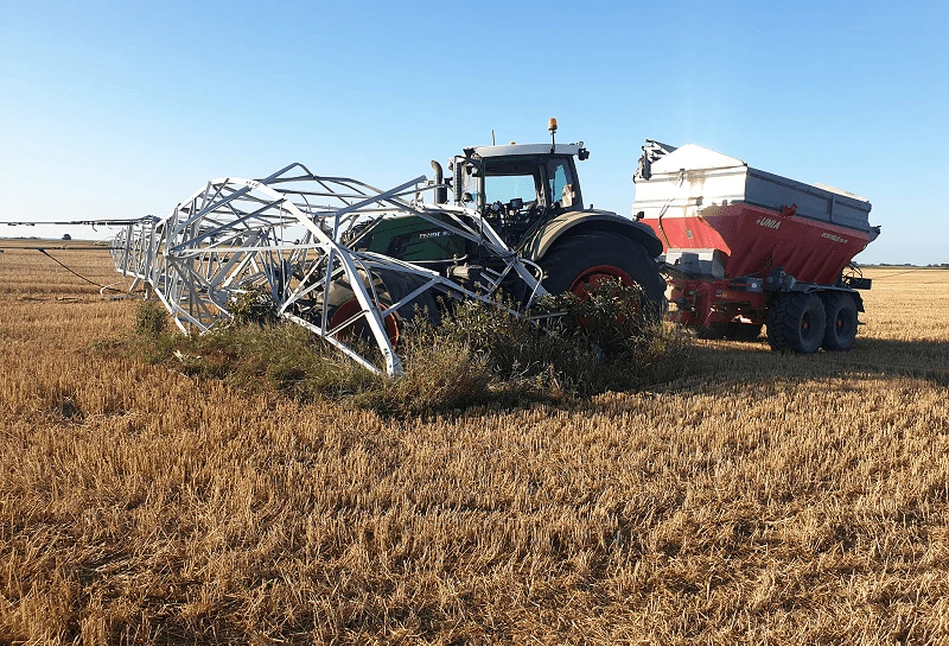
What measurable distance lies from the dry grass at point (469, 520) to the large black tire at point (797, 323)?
335cm

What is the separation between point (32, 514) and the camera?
10.1 feet

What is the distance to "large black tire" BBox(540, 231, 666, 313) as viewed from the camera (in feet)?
21.3

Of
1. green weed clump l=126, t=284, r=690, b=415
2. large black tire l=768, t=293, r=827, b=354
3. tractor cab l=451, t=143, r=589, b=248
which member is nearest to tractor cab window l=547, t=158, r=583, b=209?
tractor cab l=451, t=143, r=589, b=248

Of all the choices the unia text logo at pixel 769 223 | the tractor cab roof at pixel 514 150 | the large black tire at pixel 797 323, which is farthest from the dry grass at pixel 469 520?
the unia text logo at pixel 769 223

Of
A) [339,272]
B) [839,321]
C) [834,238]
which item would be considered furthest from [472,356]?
[839,321]

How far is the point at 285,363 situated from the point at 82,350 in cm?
321

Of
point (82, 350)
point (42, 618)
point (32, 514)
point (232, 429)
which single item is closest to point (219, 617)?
point (42, 618)

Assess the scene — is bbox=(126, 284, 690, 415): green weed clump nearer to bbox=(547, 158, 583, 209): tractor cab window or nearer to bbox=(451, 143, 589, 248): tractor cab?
bbox=(451, 143, 589, 248): tractor cab

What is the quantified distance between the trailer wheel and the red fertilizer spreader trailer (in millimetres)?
14

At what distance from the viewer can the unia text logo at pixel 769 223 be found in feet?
28.9

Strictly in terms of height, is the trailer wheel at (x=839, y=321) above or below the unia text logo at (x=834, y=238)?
below

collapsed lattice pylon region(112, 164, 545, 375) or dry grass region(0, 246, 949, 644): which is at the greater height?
collapsed lattice pylon region(112, 164, 545, 375)

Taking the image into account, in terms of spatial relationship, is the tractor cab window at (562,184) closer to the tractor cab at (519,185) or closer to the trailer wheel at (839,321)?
the tractor cab at (519,185)

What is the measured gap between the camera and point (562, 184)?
296 inches
